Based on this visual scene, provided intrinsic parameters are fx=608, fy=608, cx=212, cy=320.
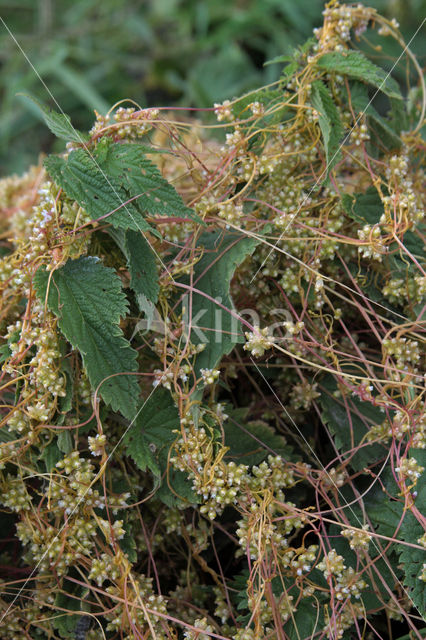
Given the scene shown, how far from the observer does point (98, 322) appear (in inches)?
37.6

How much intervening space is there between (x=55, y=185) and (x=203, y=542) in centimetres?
65

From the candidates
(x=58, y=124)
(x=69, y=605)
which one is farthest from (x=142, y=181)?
(x=69, y=605)

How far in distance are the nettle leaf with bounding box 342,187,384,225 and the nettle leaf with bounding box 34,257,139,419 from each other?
430 mm

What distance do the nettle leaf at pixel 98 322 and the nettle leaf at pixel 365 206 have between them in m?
0.43

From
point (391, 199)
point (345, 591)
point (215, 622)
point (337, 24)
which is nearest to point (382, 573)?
point (345, 591)

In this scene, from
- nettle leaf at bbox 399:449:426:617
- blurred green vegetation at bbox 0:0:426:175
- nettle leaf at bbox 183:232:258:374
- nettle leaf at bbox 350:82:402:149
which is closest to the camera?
nettle leaf at bbox 399:449:426:617

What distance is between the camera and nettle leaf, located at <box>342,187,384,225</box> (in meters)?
1.07

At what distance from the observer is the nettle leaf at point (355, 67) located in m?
1.07

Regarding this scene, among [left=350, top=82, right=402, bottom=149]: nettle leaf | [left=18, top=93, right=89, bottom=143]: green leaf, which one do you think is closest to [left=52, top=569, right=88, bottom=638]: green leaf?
[left=18, top=93, right=89, bottom=143]: green leaf

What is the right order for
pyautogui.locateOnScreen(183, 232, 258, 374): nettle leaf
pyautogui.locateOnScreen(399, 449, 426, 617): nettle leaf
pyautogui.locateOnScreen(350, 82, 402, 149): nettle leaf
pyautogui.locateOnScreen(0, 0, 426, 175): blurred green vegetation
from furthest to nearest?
pyautogui.locateOnScreen(0, 0, 426, 175): blurred green vegetation → pyautogui.locateOnScreen(350, 82, 402, 149): nettle leaf → pyautogui.locateOnScreen(183, 232, 258, 374): nettle leaf → pyautogui.locateOnScreen(399, 449, 426, 617): nettle leaf

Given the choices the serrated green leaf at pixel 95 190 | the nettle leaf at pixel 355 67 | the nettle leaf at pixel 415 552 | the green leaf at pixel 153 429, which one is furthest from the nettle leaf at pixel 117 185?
the nettle leaf at pixel 415 552

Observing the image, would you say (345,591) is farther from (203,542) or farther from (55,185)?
(55,185)

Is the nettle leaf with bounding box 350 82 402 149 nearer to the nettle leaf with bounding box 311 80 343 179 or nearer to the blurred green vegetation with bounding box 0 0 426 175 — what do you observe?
the nettle leaf with bounding box 311 80 343 179

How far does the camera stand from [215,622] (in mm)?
1007
